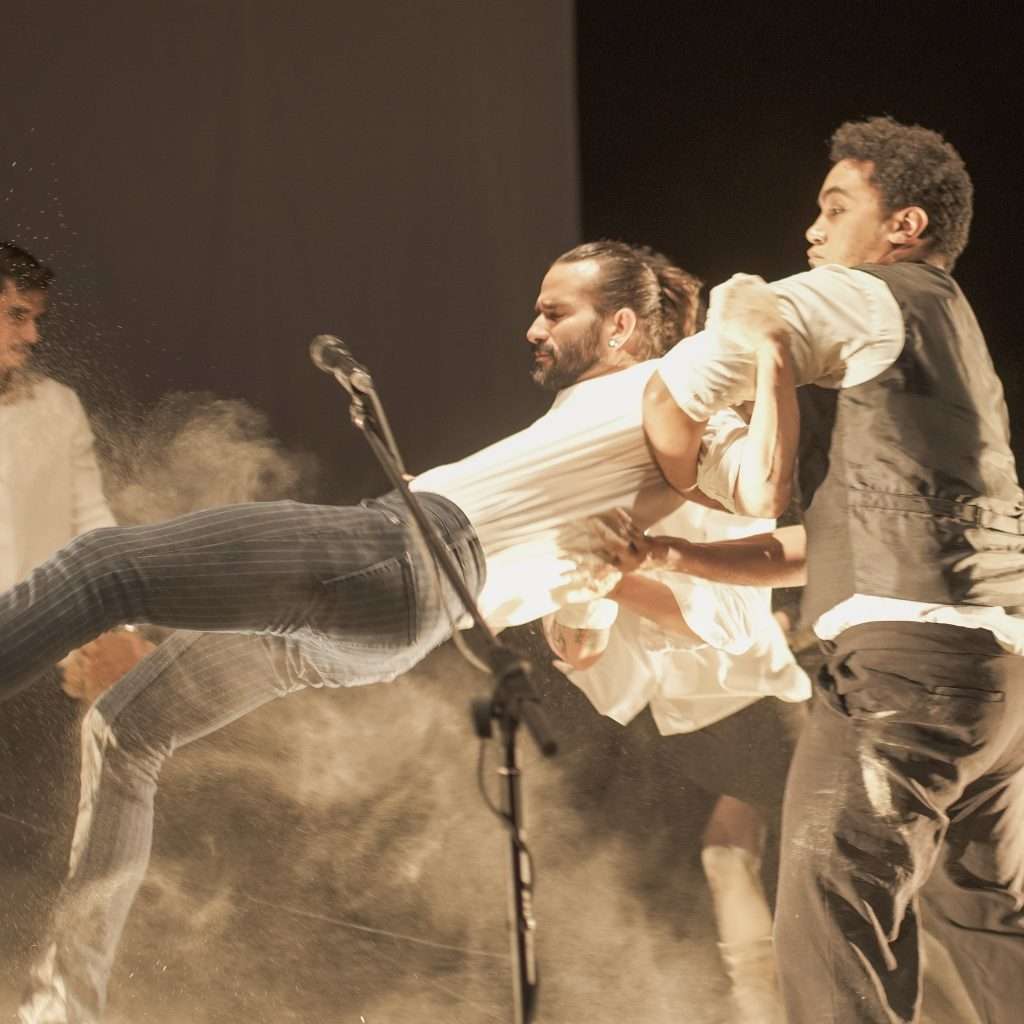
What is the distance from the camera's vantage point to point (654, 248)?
2965 mm

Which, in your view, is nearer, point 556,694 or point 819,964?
point 819,964

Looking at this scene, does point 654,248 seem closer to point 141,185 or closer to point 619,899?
point 141,185

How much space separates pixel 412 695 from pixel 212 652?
1.41 ft

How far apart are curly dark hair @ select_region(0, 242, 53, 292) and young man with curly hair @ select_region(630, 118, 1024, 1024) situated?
4.26ft

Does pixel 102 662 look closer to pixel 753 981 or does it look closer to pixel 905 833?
pixel 753 981

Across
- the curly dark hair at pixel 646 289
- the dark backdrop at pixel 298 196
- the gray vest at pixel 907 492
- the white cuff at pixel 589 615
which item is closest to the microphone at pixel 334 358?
the dark backdrop at pixel 298 196

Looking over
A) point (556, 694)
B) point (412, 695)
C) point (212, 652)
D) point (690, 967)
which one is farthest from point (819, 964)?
point (212, 652)

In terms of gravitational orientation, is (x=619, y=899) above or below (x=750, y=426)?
below

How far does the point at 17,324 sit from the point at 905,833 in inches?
82.9

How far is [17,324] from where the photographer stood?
2.88 m

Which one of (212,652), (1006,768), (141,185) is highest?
(141,185)

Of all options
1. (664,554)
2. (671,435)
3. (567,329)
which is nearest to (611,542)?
(664,554)

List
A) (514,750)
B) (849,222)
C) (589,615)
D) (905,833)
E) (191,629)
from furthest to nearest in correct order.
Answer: (849,222)
(589,615)
(905,833)
(191,629)
(514,750)

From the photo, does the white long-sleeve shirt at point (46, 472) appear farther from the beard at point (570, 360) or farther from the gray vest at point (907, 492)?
the gray vest at point (907, 492)
